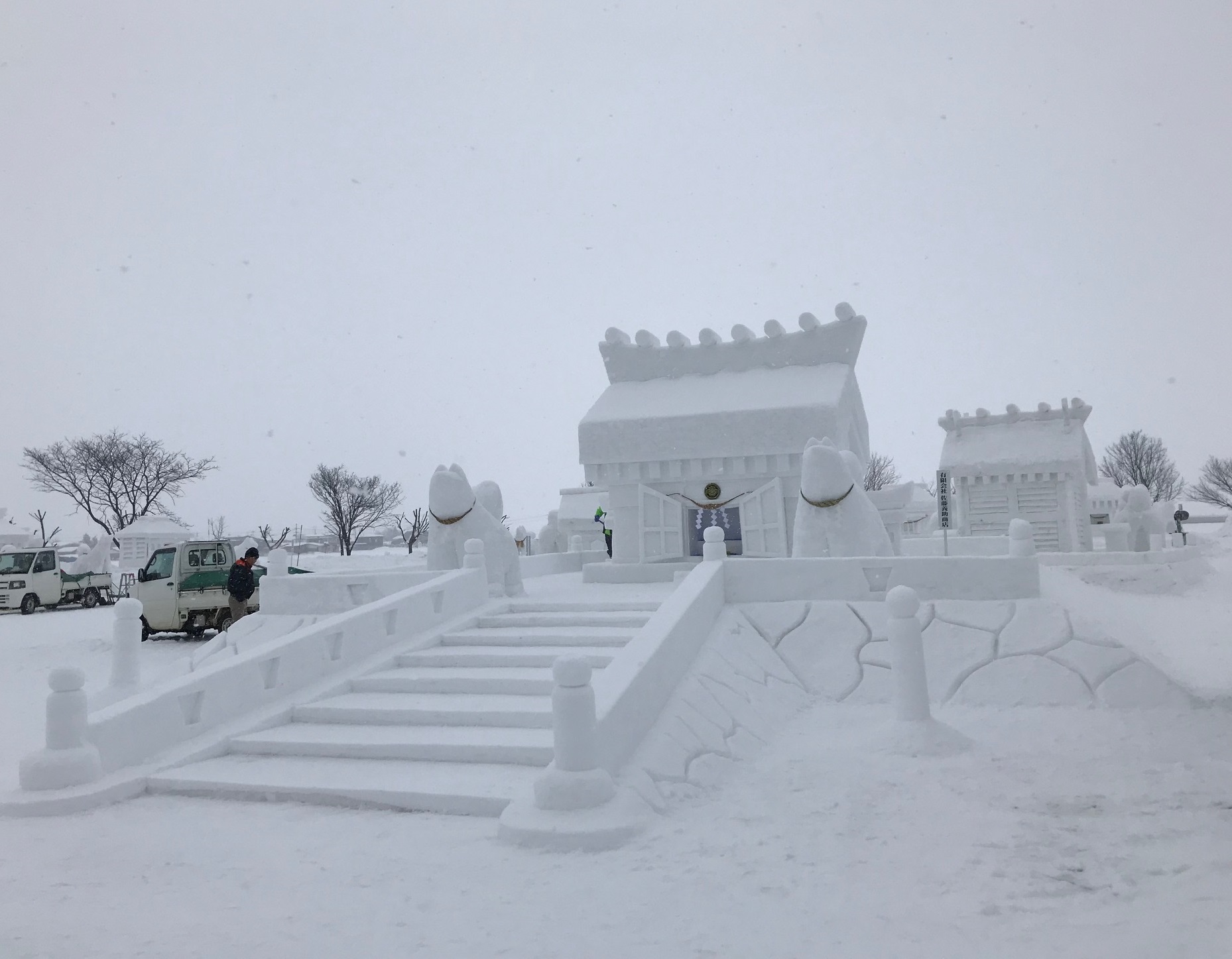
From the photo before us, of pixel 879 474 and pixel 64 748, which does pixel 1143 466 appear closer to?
pixel 879 474

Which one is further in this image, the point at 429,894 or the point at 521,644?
the point at 521,644

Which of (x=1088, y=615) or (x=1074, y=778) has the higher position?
(x=1088, y=615)

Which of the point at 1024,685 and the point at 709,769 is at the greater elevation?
the point at 1024,685

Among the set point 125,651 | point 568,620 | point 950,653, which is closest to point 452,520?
point 568,620

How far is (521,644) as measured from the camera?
8.77 m

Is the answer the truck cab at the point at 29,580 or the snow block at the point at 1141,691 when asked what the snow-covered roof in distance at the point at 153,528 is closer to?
the truck cab at the point at 29,580

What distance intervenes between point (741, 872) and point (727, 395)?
431 inches

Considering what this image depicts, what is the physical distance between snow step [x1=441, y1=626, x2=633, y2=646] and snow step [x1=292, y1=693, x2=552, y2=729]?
3.96ft

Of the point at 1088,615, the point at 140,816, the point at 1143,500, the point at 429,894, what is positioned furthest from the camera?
the point at 1143,500

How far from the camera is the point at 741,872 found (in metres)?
4.38

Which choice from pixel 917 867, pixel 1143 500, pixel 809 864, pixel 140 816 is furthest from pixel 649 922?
pixel 1143 500

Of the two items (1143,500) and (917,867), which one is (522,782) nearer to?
(917,867)

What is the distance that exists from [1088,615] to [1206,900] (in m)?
5.49

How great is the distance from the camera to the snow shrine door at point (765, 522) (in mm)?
13570
